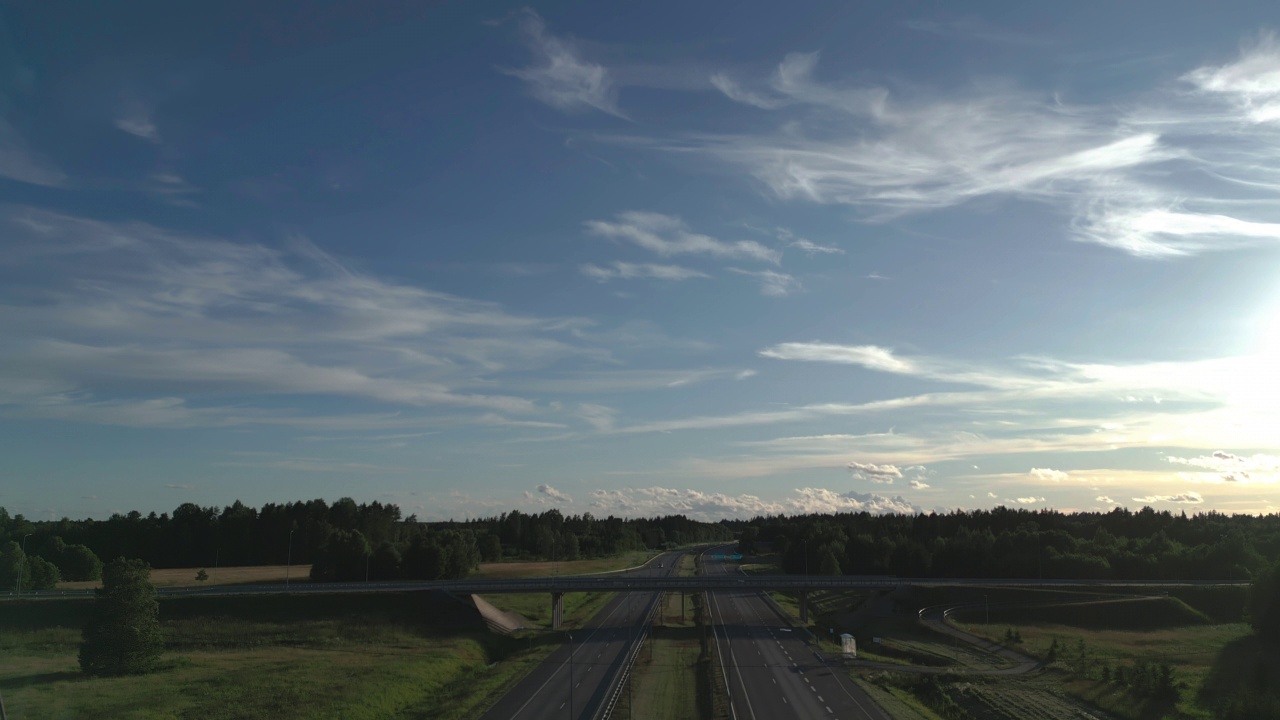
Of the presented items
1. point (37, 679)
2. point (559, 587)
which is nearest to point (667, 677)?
point (559, 587)

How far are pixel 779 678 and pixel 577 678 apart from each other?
Answer: 60.5ft

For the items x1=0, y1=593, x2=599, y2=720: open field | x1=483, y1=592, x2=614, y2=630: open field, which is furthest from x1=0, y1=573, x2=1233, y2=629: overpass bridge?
x1=483, y1=592, x2=614, y2=630: open field

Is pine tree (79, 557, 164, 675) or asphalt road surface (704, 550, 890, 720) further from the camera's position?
pine tree (79, 557, 164, 675)

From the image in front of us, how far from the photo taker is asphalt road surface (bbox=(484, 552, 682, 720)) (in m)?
65.5

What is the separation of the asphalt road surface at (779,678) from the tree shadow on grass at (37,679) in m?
55.9

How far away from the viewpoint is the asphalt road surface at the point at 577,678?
65500 mm

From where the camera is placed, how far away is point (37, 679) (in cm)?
7331

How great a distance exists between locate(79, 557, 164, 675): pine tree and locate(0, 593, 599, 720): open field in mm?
2432

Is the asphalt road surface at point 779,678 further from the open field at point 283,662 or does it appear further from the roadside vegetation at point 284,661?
the open field at point 283,662

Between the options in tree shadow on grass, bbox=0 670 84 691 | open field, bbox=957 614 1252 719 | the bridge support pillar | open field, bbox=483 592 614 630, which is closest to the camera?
tree shadow on grass, bbox=0 670 84 691

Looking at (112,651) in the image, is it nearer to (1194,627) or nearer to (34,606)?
(34,606)

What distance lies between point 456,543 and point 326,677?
3255 inches

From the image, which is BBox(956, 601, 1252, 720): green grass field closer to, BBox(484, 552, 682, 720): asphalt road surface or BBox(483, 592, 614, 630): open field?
BBox(484, 552, 682, 720): asphalt road surface

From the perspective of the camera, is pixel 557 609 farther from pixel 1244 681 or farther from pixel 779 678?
pixel 1244 681
